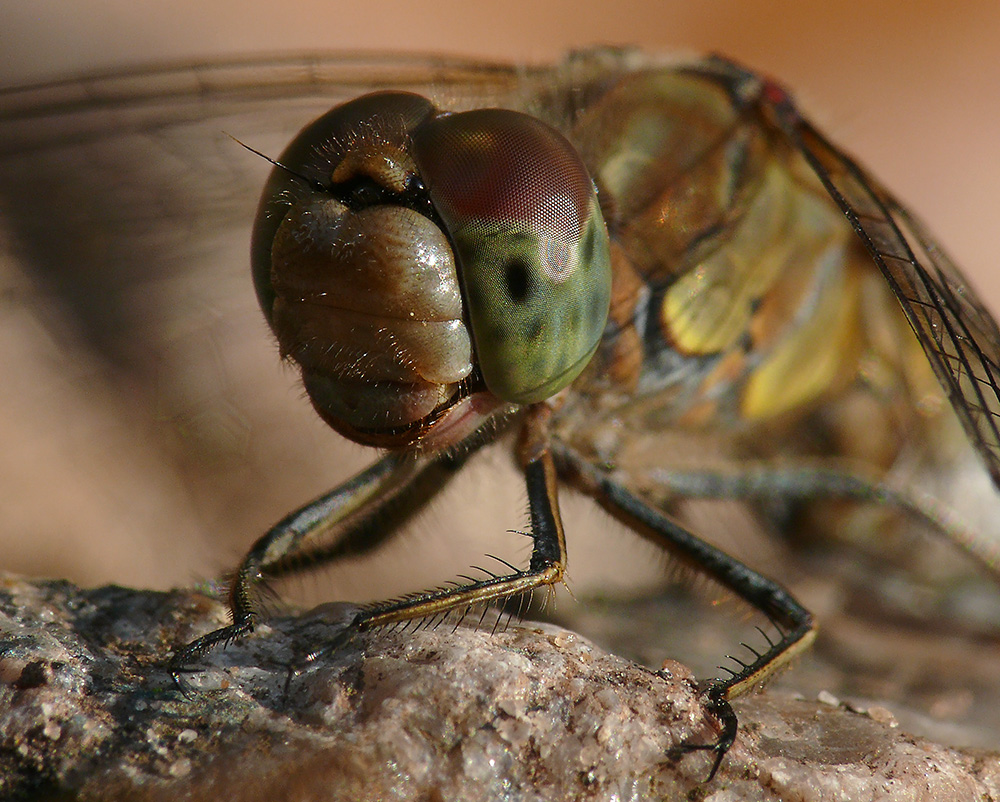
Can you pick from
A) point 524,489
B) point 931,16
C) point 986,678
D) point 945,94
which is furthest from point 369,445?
point 931,16

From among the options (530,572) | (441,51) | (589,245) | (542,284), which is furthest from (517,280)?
(441,51)

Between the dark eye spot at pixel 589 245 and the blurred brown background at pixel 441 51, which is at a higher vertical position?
the blurred brown background at pixel 441 51

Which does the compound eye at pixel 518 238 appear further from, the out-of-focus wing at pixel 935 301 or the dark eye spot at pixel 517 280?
the out-of-focus wing at pixel 935 301

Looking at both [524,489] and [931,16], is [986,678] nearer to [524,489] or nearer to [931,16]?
[524,489]

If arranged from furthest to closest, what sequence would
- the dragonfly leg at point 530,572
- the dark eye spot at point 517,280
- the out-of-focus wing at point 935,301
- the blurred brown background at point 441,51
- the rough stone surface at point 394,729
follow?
the blurred brown background at point 441,51 → the out-of-focus wing at point 935,301 → the dark eye spot at point 517,280 → the dragonfly leg at point 530,572 → the rough stone surface at point 394,729

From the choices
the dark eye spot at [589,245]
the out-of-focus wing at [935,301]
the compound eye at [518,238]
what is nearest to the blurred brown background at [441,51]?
the compound eye at [518,238]

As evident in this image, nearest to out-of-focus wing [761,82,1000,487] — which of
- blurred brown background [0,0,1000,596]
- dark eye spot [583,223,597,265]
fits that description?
dark eye spot [583,223,597,265]

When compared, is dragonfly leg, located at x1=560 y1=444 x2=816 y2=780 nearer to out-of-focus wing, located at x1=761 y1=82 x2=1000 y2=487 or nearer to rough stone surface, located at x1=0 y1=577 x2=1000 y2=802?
rough stone surface, located at x1=0 y1=577 x2=1000 y2=802

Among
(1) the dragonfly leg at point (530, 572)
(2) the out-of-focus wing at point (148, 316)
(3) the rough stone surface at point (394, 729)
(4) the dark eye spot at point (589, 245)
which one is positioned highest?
(2) the out-of-focus wing at point (148, 316)
